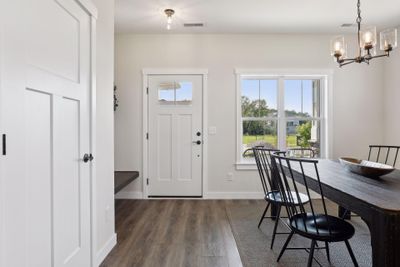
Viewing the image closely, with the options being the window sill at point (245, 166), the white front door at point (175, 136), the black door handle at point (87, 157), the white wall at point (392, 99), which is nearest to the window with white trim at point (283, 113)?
the window sill at point (245, 166)

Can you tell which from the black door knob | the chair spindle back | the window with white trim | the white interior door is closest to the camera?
the white interior door

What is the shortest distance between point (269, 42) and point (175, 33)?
1523 mm

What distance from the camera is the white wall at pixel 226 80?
420 centimetres

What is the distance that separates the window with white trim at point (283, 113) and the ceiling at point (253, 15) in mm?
828

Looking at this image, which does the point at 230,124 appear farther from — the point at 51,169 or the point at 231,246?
the point at 51,169

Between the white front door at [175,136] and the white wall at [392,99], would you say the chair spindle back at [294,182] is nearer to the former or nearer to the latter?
the white front door at [175,136]

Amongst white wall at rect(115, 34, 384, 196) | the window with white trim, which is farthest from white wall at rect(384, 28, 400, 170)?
the window with white trim

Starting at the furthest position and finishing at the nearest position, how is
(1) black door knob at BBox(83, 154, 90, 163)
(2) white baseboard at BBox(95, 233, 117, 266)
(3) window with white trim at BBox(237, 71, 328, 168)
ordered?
(3) window with white trim at BBox(237, 71, 328, 168), (2) white baseboard at BBox(95, 233, 117, 266), (1) black door knob at BBox(83, 154, 90, 163)

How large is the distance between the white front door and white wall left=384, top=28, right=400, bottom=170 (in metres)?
2.98

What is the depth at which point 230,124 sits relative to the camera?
4.22 meters

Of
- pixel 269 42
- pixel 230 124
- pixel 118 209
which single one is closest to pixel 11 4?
pixel 118 209

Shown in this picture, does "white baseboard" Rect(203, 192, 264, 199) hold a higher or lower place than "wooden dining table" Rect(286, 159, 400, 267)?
lower

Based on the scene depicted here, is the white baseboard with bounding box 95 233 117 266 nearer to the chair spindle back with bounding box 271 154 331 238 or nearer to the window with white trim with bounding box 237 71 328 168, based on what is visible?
the chair spindle back with bounding box 271 154 331 238

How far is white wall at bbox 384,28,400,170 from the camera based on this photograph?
12.9ft
